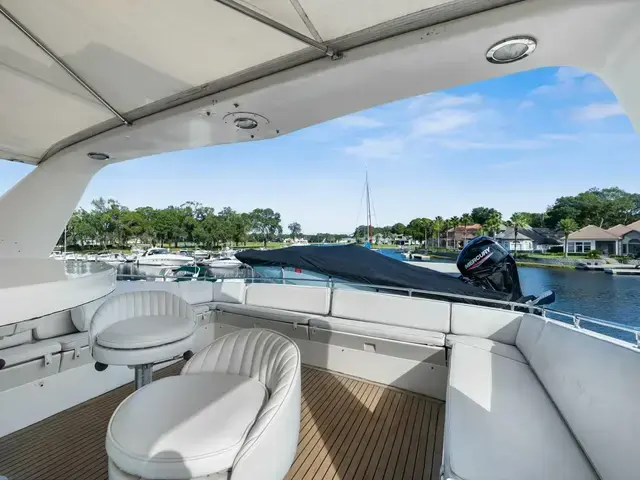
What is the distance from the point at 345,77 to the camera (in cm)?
144

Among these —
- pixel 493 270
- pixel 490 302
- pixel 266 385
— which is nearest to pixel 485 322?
pixel 490 302

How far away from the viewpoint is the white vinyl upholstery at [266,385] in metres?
0.79

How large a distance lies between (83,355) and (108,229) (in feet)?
94.6

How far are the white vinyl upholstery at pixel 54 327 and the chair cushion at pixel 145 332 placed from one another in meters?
1.34

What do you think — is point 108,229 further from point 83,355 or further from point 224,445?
point 224,445

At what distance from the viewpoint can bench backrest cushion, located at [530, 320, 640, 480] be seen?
0.98 meters

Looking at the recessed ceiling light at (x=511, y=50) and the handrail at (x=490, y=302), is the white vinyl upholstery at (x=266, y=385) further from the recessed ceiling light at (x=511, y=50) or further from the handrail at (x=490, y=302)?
the handrail at (x=490, y=302)

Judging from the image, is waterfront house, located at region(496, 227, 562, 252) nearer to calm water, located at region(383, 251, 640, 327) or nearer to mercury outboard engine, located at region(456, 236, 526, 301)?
calm water, located at region(383, 251, 640, 327)

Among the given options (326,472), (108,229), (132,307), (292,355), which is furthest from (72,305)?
(108,229)

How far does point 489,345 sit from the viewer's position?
2.38 meters

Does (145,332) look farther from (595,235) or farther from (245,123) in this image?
(595,235)

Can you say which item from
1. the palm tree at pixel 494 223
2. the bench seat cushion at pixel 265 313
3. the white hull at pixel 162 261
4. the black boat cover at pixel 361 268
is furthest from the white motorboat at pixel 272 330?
the palm tree at pixel 494 223

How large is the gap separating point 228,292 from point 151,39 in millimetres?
2940

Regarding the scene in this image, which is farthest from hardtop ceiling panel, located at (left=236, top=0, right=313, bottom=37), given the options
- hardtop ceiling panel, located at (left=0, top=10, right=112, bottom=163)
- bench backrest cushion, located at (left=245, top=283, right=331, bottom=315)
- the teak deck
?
bench backrest cushion, located at (left=245, top=283, right=331, bottom=315)
